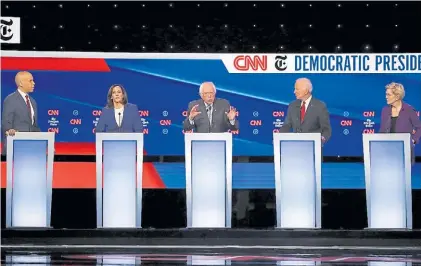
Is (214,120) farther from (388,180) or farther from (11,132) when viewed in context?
(11,132)

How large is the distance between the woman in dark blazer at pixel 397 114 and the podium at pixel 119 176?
9.15 feet

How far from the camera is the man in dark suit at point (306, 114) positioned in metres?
9.10

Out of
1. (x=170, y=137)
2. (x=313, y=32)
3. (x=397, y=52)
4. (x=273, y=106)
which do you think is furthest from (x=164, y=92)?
(x=397, y=52)

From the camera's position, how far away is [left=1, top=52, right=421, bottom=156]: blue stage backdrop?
9070 millimetres

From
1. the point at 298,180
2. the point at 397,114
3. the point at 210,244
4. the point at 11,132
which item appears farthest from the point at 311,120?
the point at 11,132

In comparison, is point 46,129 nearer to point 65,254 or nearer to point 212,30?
point 65,254

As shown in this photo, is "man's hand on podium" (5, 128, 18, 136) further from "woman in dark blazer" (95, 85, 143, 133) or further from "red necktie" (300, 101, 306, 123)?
"red necktie" (300, 101, 306, 123)

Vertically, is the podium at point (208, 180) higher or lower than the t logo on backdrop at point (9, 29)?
lower

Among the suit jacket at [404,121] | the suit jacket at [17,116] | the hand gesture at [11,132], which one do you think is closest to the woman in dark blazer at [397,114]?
the suit jacket at [404,121]

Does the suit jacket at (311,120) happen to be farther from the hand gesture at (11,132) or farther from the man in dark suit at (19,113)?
the hand gesture at (11,132)

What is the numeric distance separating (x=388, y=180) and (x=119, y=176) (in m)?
3.03

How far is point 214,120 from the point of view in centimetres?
913

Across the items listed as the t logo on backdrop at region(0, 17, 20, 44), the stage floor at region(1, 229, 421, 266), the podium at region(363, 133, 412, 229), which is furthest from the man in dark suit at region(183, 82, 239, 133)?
the t logo on backdrop at region(0, 17, 20, 44)

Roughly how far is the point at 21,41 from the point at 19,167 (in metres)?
1.42
